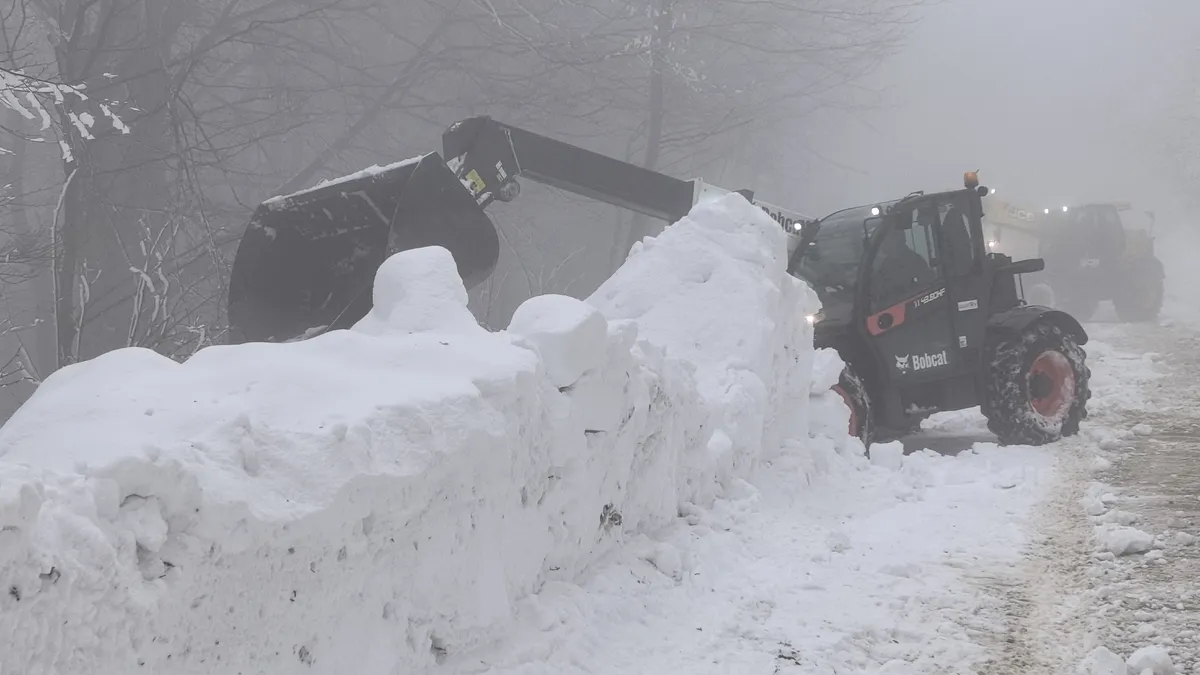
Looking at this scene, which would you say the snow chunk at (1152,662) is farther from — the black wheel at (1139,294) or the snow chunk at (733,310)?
the black wheel at (1139,294)

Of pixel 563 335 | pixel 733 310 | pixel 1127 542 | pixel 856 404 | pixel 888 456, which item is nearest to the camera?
pixel 563 335

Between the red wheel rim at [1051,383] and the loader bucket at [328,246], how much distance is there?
5.18m

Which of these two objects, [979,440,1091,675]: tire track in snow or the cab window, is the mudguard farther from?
[979,440,1091,675]: tire track in snow

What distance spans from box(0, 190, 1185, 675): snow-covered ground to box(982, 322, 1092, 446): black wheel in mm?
1504

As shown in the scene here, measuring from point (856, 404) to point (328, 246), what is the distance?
4.19m

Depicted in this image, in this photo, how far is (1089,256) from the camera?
22250mm

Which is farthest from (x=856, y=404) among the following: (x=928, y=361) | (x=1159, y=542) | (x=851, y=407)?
(x=1159, y=542)

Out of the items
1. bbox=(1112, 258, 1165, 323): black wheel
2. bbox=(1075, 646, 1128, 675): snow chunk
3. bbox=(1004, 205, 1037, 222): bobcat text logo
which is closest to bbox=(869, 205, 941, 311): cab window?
bbox=(1075, 646, 1128, 675): snow chunk

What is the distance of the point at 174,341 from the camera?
28.4 ft

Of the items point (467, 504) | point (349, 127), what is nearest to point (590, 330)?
point (467, 504)

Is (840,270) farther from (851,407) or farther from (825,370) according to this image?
(825,370)

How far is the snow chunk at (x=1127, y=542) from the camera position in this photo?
5.11m

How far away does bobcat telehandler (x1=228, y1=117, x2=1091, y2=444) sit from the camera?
21.5 feet

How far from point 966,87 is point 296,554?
47.0 metres
